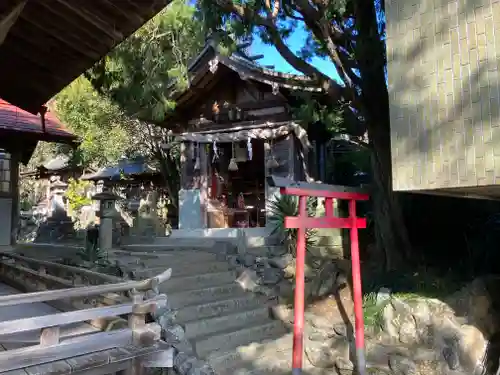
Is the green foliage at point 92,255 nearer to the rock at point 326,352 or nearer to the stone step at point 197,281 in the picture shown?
the stone step at point 197,281

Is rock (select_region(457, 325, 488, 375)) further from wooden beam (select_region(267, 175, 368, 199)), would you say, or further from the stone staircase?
wooden beam (select_region(267, 175, 368, 199))

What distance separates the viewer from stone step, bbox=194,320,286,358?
23.2 ft

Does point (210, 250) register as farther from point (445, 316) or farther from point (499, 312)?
point (499, 312)

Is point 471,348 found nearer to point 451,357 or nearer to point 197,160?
point 451,357

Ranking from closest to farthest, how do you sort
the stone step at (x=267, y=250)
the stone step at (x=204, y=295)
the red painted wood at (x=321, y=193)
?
the red painted wood at (x=321, y=193)
the stone step at (x=204, y=295)
the stone step at (x=267, y=250)

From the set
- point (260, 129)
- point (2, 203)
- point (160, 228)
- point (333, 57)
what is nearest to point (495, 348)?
point (333, 57)

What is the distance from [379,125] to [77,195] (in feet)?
62.2

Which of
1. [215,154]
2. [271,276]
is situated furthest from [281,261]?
[215,154]

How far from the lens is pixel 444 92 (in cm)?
532

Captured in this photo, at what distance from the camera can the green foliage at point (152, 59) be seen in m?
8.98

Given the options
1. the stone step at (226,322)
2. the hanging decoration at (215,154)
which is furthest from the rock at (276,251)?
the hanging decoration at (215,154)

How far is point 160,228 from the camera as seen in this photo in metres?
16.9

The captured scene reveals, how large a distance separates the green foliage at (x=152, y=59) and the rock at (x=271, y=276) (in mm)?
5205

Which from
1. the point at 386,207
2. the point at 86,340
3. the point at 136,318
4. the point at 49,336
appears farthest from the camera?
the point at 386,207
